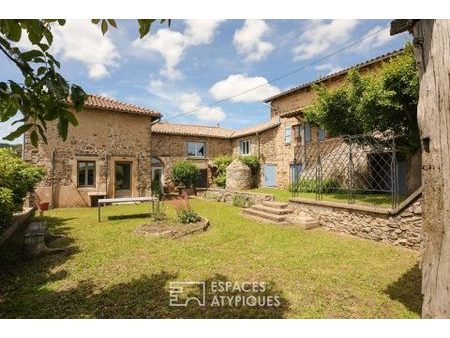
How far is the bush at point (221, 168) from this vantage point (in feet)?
70.9

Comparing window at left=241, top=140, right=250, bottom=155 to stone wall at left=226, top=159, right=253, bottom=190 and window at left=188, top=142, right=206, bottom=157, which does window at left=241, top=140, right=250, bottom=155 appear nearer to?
stone wall at left=226, top=159, right=253, bottom=190

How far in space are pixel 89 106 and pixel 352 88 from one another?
41.2 feet

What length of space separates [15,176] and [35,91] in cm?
706

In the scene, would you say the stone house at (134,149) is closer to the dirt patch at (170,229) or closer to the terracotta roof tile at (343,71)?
the terracotta roof tile at (343,71)

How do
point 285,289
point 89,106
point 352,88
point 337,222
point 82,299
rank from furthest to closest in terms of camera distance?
1. point 89,106
2. point 352,88
3. point 337,222
4. point 285,289
5. point 82,299

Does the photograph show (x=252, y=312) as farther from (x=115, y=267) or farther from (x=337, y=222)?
(x=337, y=222)

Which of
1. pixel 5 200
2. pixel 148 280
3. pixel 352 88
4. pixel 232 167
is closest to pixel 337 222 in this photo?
pixel 352 88

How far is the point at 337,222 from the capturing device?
27.8ft

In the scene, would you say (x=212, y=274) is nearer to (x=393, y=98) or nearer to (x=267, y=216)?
(x=267, y=216)

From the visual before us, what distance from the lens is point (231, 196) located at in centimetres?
1650

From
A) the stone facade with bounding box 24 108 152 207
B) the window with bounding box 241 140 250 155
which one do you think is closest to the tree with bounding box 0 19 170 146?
the stone facade with bounding box 24 108 152 207

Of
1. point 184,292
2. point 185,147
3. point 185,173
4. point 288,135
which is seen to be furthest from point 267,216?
point 185,147

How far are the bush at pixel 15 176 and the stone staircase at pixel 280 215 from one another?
25.2 ft

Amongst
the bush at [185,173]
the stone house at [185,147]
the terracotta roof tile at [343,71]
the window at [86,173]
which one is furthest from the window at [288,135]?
the window at [86,173]
